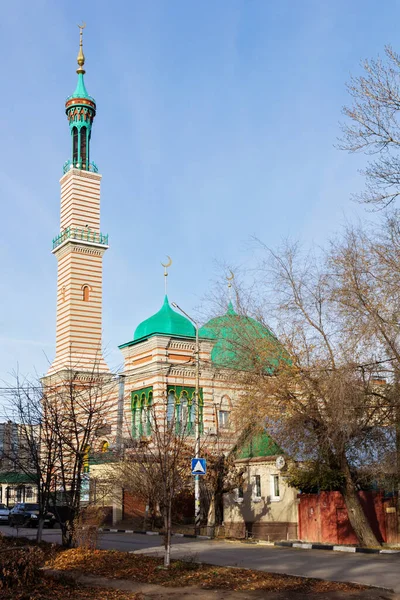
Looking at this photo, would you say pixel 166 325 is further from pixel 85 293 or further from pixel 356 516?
pixel 356 516

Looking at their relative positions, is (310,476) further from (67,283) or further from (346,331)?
(67,283)

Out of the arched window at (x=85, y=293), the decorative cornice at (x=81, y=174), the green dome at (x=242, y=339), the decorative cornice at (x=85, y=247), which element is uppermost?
the decorative cornice at (x=81, y=174)

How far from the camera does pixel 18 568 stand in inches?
476

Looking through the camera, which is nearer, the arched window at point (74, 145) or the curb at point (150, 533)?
the curb at point (150, 533)

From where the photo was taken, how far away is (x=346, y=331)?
21.6 m

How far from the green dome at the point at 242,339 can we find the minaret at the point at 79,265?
2250cm

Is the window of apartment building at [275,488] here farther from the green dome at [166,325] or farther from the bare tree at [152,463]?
the green dome at [166,325]

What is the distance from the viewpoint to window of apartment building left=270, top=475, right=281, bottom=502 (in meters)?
28.1

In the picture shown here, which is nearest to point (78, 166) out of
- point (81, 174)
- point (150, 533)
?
point (81, 174)

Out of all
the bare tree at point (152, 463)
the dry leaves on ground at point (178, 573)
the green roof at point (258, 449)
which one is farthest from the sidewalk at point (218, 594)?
the green roof at point (258, 449)

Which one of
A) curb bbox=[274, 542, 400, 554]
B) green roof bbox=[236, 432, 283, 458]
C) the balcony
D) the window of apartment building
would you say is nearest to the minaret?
the balcony

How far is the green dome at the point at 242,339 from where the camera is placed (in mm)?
23297

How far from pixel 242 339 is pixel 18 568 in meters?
13.1

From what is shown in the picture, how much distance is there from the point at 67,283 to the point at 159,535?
21353 millimetres
